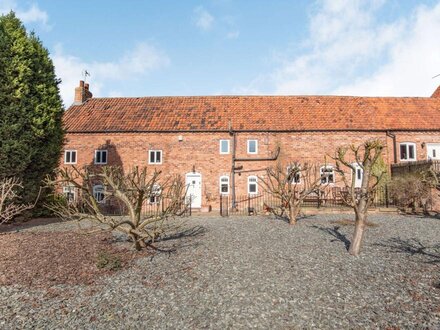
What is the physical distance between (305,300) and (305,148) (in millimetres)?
18979

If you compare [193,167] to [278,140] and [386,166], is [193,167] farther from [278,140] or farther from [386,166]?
[386,166]

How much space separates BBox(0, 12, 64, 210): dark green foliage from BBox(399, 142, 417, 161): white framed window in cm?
2318

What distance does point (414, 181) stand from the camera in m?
18.0

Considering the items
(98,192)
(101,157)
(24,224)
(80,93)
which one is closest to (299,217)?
(24,224)

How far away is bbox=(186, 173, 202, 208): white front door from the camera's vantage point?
23469 mm

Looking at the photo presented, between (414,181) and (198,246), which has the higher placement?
(414,181)

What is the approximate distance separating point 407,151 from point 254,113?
38.6ft

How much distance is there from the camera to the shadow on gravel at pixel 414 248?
28.5 ft

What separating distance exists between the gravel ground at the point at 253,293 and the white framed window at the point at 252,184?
13282 millimetres

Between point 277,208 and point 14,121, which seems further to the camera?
point 277,208

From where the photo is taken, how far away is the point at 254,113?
25.5 meters

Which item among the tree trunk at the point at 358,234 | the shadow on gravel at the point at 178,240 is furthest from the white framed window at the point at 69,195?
the tree trunk at the point at 358,234

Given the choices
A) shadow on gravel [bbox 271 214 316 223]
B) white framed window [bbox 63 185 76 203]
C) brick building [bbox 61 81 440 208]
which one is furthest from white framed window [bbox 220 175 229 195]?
white framed window [bbox 63 185 76 203]

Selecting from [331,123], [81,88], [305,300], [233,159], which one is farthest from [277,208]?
[81,88]
